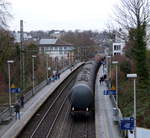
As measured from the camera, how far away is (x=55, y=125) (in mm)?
26078

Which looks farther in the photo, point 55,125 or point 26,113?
point 26,113

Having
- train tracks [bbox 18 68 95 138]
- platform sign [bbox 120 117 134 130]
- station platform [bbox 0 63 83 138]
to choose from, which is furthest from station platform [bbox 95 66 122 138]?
station platform [bbox 0 63 83 138]

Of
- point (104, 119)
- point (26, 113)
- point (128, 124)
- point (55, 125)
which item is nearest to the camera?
point (128, 124)

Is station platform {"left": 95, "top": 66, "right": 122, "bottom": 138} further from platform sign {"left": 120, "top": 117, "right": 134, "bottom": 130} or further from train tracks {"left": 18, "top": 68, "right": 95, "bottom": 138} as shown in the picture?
platform sign {"left": 120, "top": 117, "right": 134, "bottom": 130}

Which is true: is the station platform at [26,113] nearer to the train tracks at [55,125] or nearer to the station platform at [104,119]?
the train tracks at [55,125]

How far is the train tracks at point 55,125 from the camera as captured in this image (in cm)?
2330

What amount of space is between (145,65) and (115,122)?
1005 cm

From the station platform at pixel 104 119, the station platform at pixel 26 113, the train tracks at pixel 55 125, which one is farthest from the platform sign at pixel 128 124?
the station platform at pixel 26 113

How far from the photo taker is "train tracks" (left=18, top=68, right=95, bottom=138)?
23297 mm

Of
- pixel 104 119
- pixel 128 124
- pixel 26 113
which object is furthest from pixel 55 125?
pixel 128 124

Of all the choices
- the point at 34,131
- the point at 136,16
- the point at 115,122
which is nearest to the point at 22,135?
the point at 34,131

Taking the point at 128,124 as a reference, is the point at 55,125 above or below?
below

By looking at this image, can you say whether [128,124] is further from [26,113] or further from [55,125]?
[26,113]

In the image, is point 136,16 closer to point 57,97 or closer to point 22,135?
point 57,97
